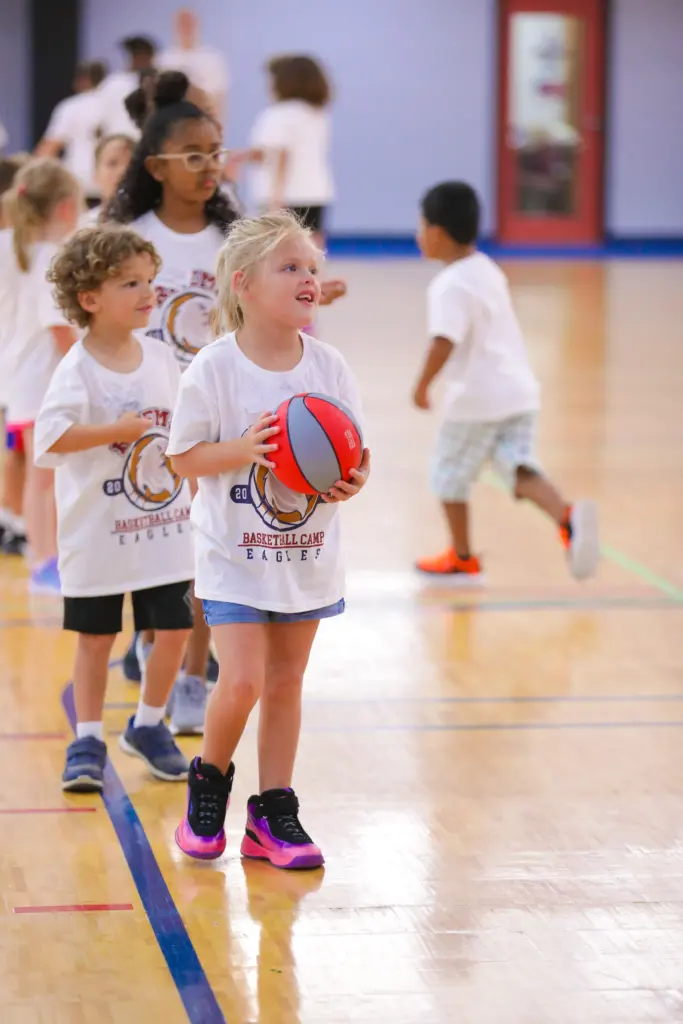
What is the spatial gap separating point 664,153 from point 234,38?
5.45 meters

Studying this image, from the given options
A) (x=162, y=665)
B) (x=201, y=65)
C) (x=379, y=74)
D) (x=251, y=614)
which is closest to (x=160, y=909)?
(x=251, y=614)

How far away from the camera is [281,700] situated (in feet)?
10.3

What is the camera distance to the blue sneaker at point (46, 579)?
17.4 ft

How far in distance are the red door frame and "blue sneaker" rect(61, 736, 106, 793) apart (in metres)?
17.6

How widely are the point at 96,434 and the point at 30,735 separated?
33.5 inches

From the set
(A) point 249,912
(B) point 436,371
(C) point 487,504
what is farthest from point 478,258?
(A) point 249,912

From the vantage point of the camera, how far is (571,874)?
3.05 metres

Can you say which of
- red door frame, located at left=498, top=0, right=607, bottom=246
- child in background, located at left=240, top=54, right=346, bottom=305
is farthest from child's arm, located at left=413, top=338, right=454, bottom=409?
red door frame, located at left=498, top=0, right=607, bottom=246

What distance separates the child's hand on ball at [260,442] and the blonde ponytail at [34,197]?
2.48 meters

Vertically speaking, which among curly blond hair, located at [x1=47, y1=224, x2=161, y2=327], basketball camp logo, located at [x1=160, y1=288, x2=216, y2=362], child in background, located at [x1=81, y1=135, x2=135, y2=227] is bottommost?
basketball camp logo, located at [x1=160, y1=288, x2=216, y2=362]

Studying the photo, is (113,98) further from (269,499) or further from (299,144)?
(269,499)

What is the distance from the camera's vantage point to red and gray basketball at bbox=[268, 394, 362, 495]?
289 centimetres

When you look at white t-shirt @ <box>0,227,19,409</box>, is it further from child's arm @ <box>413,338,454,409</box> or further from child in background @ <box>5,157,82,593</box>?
child's arm @ <box>413,338,454,409</box>

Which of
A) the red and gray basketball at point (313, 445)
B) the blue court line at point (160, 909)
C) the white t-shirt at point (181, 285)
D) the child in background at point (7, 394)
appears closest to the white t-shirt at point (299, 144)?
the child in background at point (7, 394)
